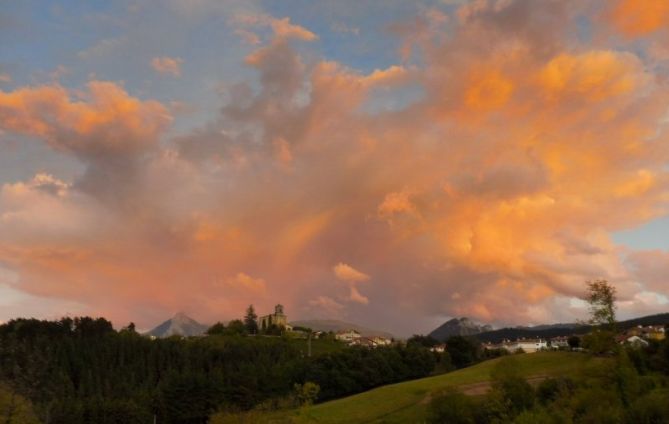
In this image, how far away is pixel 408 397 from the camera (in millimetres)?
123938

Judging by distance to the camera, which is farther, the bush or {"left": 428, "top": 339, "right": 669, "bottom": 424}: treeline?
{"left": 428, "top": 339, "right": 669, "bottom": 424}: treeline

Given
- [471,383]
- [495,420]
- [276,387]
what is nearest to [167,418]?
[276,387]

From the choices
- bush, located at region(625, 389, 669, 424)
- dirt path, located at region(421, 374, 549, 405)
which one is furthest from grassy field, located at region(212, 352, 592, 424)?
bush, located at region(625, 389, 669, 424)

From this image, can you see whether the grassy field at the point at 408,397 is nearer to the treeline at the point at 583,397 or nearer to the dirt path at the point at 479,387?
the dirt path at the point at 479,387

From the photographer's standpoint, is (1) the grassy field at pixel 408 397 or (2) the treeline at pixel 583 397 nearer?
(2) the treeline at pixel 583 397

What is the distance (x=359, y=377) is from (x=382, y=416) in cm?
5097

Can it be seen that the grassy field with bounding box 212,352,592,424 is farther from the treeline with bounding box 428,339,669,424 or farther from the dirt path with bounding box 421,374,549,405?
the treeline with bounding box 428,339,669,424

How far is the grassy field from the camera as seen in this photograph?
4252 inches

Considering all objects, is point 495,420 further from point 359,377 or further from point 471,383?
point 359,377

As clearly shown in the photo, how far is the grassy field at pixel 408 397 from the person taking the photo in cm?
10800

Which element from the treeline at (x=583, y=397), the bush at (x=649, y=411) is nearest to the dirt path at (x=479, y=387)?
the treeline at (x=583, y=397)

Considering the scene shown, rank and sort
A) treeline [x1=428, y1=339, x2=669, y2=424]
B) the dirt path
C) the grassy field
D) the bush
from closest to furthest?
the bush → treeline [x1=428, y1=339, x2=669, y2=424] → the grassy field → the dirt path

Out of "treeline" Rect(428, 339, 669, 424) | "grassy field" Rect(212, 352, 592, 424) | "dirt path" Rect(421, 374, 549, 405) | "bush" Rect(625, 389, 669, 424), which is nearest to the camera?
"bush" Rect(625, 389, 669, 424)

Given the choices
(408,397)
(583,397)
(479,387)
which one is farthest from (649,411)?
(408,397)
